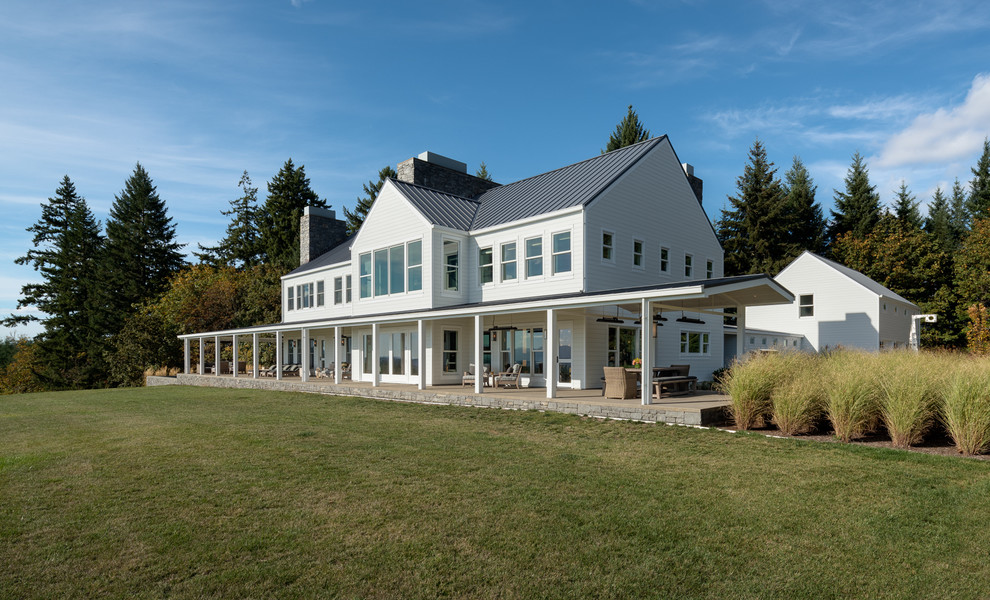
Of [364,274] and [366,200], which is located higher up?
[366,200]

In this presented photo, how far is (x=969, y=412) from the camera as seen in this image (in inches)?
321

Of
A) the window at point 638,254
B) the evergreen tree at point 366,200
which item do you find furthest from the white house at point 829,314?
the evergreen tree at point 366,200

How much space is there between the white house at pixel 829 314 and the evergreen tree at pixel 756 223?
8068 millimetres

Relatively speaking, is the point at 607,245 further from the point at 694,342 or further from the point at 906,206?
the point at 906,206

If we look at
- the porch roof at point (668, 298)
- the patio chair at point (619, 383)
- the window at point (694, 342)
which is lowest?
the patio chair at point (619, 383)

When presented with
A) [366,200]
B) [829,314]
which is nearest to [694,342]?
[829,314]

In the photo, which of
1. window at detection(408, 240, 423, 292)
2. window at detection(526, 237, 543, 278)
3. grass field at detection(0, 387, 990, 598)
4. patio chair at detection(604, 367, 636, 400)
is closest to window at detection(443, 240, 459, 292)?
window at detection(408, 240, 423, 292)

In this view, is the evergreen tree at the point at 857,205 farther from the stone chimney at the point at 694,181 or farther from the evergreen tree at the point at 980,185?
the stone chimney at the point at 694,181

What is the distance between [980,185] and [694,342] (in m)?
35.9

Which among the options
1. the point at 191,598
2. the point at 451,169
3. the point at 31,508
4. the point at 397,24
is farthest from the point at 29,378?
the point at 191,598

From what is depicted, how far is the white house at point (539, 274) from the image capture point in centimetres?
1672

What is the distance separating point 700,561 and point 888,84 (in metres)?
19.7

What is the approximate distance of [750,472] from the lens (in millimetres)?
7020

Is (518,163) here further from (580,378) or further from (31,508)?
(31,508)
